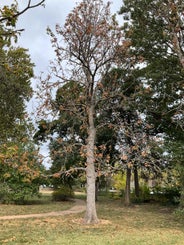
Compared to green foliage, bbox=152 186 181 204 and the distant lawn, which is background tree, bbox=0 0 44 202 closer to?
the distant lawn

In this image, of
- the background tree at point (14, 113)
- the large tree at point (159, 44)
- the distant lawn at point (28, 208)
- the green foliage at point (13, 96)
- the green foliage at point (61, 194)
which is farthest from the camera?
the green foliage at point (61, 194)

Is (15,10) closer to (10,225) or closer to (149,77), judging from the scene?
(10,225)

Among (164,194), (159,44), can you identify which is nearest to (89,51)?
(159,44)

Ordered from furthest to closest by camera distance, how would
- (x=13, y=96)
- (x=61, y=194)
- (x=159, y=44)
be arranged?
(x=61, y=194)
(x=13, y=96)
(x=159, y=44)

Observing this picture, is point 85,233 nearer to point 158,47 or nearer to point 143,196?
point 158,47

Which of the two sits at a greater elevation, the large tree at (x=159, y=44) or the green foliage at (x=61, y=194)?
the large tree at (x=159, y=44)

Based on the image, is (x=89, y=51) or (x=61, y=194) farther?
(x=61, y=194)

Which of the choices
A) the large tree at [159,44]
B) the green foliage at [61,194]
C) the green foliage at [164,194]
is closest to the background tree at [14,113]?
the green foliage at [61,194]

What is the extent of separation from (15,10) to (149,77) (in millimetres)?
12540

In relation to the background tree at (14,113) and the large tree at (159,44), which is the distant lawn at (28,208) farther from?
the large tree at (159,44)

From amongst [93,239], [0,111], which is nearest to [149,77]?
[0,111]

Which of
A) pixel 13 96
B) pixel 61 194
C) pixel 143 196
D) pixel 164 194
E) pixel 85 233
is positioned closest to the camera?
pixel 85 233

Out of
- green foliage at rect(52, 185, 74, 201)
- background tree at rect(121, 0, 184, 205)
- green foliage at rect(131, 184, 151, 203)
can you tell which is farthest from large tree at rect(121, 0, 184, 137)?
green foliage at rect(52, 185, 74, 201)

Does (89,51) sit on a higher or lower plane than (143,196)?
higher
